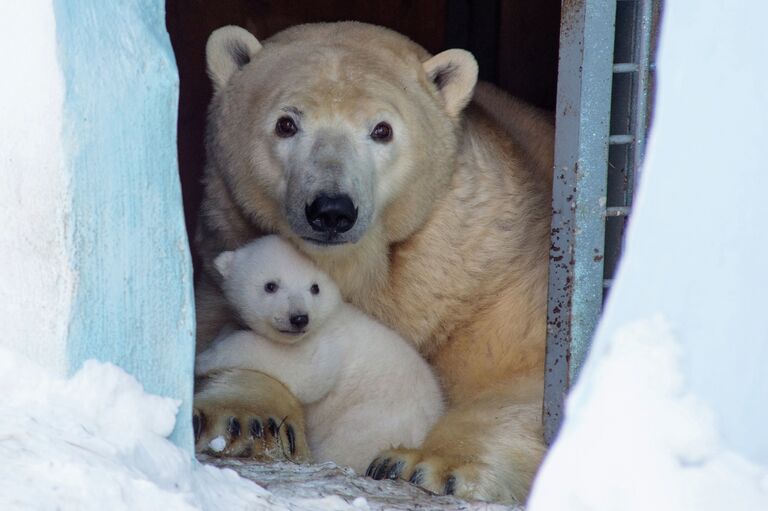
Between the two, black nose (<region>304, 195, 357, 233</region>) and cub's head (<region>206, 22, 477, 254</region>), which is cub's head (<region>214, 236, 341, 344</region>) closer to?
cub's head (<region>206, 22, 477, 254</region>)

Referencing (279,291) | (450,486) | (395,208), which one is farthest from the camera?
(395,208)

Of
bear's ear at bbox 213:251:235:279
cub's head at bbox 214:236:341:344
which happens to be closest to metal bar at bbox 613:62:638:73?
cub's head at bbox 214:236:341:344

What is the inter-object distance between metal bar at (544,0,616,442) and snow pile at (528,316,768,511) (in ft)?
3.85

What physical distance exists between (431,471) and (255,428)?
55 cm

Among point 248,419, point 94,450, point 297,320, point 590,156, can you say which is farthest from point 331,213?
point 94,450

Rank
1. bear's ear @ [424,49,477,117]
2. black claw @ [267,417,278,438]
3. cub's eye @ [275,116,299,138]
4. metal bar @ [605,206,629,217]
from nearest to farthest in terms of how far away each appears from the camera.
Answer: metal bar @ [605,206,629,217], black claw @ [267,417,278,438], cub's eye @ [275,116,299,138], bear's ear @ [424,49,477,117]

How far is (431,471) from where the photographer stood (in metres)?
3.09

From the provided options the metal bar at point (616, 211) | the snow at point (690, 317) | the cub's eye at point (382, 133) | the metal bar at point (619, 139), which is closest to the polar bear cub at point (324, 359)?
the cub's eye at point (382, 133)

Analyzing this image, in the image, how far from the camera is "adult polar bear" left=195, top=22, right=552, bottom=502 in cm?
341

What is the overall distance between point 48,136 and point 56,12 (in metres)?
0.25

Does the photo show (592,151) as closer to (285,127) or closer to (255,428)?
(285,127)

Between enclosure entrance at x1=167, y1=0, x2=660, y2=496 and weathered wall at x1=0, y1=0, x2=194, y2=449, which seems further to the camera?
enclosure entrance at x1=167, y1=0, x2=660, y2=496

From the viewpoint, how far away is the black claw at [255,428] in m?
3.27

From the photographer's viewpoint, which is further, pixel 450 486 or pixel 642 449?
pixel 450 486
